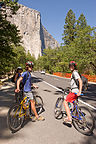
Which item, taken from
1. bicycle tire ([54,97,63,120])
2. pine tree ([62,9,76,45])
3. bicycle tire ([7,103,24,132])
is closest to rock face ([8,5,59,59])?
pine tree ([62,9,76,45])

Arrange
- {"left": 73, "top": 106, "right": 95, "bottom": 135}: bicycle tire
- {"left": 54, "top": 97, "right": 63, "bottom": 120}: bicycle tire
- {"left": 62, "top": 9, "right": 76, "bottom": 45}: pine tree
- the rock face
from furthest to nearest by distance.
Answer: the rock face < {"left": 62, "top": 9, "right": 76, "bottom": 45}: pine tree < {"left": 54, "top": 97, "right": 63, "bottom": 120}: bicycle tire < {"left": 73, "top": 106, "right": 95, "bottom": 135}: bicycle tire

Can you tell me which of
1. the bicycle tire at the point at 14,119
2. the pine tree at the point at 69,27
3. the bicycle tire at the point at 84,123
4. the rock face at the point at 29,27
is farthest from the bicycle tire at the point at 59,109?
the rock face at the point at 29,27

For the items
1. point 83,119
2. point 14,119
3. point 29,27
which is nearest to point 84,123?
point 83,119

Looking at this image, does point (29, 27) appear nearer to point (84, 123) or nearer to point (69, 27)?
point (69, 27)

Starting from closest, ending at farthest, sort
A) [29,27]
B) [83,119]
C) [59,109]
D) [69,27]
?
[83,119], [59,109], [69,27], [29,27]

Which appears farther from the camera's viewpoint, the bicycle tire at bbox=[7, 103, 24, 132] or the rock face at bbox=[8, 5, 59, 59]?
the rock face at bbox=[8, 5, 59, 59]

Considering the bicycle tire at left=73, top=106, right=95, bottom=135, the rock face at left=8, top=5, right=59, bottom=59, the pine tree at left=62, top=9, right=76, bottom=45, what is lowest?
the bicycle tire at left=73, top=106, right=95, bottom=135

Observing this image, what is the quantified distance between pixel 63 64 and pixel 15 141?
3919 centimetres

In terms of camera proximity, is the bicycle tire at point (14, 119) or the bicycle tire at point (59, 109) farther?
the bicycle tire at point (59, 109)

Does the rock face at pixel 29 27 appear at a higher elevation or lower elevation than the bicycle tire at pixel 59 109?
higher

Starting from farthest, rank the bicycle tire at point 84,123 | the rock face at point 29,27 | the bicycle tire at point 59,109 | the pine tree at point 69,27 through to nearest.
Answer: the rock face at point 29,27 < the pine tree at point 69,27 < the bicycle tire at point 59,109 < the bicycle tire at point 84,123

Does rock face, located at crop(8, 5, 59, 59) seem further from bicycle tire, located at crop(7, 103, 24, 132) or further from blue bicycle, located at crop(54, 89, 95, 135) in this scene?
blue bicycle, located at crop(54, 89, 95, 135)

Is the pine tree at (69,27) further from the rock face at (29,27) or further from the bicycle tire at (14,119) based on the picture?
the rock face at (29,27)

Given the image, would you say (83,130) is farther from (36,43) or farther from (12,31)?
(36,43)
